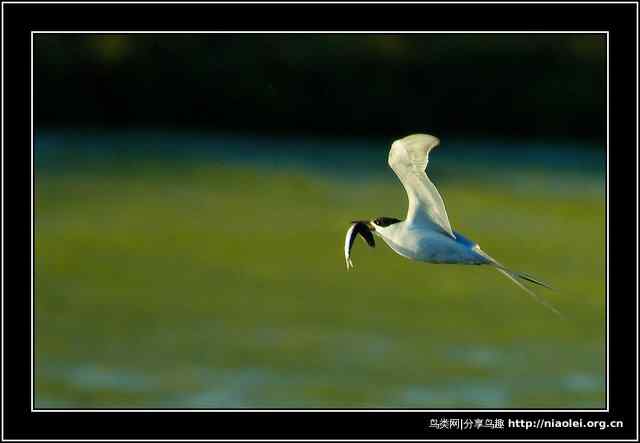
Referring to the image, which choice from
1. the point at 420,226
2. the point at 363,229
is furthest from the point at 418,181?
the point at 363,229

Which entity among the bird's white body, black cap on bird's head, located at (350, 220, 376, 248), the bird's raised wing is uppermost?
the bird's raised wing

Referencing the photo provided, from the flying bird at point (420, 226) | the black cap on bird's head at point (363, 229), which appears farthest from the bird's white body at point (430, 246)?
the black cap on bird's head at point (363, 229)

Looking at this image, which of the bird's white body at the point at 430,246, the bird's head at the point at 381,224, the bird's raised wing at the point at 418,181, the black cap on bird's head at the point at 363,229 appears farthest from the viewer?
the black cap on bird's head at the point at 363,229

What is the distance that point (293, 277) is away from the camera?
649 inches

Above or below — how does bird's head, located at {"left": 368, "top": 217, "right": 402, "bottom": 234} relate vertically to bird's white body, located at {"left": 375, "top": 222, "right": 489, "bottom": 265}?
above

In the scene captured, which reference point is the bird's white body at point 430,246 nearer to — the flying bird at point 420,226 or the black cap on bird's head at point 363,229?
the flying bird at point 420,226

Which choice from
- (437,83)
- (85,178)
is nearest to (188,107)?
(85,178)

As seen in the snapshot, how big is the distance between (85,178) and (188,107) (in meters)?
1.93

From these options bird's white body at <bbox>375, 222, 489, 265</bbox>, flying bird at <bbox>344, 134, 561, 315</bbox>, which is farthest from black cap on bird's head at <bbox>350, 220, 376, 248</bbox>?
bird's white body at <bbox>375, 222, 489, 265</bbox>

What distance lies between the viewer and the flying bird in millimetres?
5430

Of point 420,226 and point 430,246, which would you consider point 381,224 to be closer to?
point 420,226

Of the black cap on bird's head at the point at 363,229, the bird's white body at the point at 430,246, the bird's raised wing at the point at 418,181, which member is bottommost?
the bird's white body at the point at 430,246

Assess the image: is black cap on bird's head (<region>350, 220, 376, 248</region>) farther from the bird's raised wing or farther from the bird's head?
the bird's raised wing

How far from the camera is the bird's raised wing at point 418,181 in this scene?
5598 millimetres
